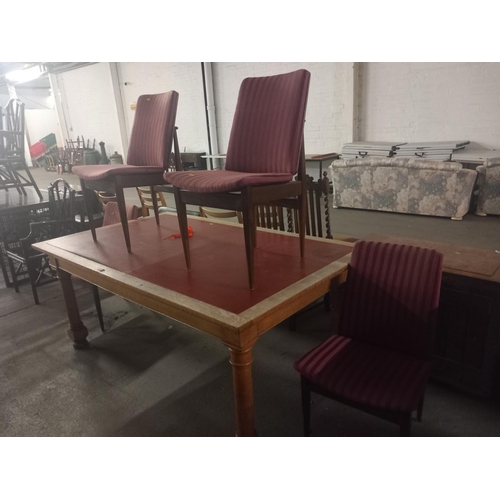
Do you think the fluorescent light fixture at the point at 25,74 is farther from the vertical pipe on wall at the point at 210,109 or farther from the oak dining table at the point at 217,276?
the oak dining table at the point at 217,276

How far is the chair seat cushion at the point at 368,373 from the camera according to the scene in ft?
4.14

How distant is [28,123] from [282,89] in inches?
541

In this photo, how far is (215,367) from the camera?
6.92ft

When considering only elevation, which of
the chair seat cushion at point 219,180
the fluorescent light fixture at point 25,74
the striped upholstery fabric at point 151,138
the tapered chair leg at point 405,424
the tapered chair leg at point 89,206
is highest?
the fluorescent light fixture at point 25,74

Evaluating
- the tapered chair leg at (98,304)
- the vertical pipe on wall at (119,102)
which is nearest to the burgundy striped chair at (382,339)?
the tapered chair leg at (98,304)

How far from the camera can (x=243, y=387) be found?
1328mm

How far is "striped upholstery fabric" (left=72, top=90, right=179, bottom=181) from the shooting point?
7.11 feet

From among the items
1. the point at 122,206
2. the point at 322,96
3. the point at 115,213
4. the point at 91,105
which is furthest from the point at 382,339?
the point at 91,105

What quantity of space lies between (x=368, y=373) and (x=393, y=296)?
0.31 meters

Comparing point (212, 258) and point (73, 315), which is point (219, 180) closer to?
point (212, 258)

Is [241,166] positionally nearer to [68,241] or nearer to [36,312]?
[68,241]

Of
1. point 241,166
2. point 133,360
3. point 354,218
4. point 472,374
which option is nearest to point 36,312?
point 133,360

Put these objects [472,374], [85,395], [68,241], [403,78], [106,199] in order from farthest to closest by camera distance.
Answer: [403,78], [106,199], [68,241], [85,395], [472,374]

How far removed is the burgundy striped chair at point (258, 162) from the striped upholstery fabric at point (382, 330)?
1.23 ft
